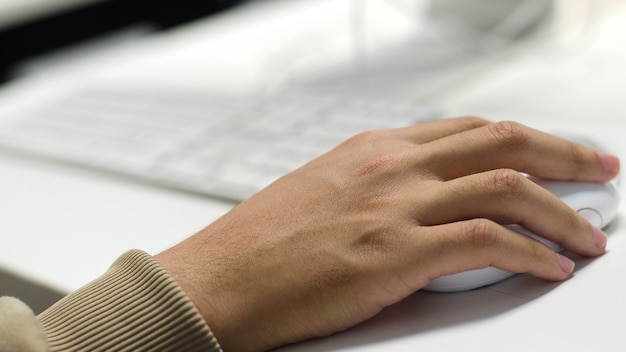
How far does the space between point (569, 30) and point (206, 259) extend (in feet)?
2.41

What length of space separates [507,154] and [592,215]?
0.23 ft

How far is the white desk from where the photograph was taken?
0.40m

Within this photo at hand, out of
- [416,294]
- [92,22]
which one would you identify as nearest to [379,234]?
[416,294]

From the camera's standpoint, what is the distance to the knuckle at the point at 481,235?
41 centimetres

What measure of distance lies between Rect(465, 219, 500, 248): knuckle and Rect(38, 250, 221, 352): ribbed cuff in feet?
0.52

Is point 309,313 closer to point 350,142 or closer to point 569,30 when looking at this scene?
point 350,142

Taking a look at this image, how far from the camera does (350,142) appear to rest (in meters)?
0.54

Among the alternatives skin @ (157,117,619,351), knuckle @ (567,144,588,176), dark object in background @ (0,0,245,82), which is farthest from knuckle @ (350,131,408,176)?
dark object in background @ (0,0,245,82)

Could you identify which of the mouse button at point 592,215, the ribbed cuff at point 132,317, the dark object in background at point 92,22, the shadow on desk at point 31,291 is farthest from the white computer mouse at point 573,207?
the dark object in background at point 92,22

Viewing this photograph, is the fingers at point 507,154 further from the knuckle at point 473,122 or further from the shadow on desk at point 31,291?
the shadow on desk at point 31,291

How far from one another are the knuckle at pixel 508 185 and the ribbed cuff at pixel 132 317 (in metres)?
0.19

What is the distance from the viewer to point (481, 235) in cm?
41

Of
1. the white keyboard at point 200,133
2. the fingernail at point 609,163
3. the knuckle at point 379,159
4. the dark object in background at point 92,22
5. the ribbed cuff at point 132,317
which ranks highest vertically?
the dark object in background at point 92,22

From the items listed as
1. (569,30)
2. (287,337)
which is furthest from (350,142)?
(569,30)
